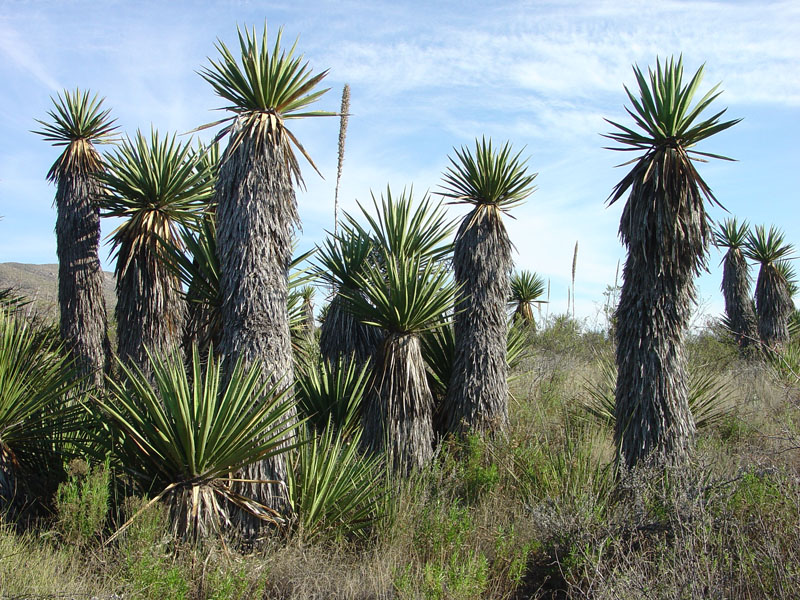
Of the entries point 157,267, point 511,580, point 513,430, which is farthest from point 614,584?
point 157,267

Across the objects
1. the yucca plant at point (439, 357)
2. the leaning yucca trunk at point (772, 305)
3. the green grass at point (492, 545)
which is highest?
the leaning yucca trunk at point (772, 305)

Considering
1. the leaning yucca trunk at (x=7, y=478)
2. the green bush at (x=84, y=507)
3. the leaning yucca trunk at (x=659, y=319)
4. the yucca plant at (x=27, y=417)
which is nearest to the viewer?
the green bush at (x=84, y=507)

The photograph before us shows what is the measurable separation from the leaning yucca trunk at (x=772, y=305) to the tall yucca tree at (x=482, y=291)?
12840 mm

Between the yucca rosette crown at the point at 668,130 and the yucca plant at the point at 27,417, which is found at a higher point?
the yucca rosette crown at the point at 668,130

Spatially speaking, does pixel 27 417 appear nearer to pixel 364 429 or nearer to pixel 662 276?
pixel 364 429

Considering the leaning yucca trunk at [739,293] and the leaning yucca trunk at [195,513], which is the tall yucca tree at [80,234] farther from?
the leaning yucca trunk at [739,293]

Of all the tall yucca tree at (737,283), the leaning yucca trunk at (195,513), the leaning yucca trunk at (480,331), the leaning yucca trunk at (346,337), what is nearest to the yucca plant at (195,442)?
the leaning yucca trunk at (195,513)

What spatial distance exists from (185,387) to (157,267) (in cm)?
448

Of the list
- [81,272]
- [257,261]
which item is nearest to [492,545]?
[257,261]

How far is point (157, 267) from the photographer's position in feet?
31.3

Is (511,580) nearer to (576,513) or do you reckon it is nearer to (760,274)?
(576,513)

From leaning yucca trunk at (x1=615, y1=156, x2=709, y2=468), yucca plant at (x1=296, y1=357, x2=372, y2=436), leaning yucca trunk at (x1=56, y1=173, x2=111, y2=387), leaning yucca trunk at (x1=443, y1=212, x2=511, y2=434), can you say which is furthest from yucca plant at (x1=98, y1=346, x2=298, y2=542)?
leaning yucca trunk at (x1=56, y1=173, x2=111, y2=387)

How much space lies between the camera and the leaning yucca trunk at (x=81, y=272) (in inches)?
411

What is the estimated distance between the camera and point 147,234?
945 cm
